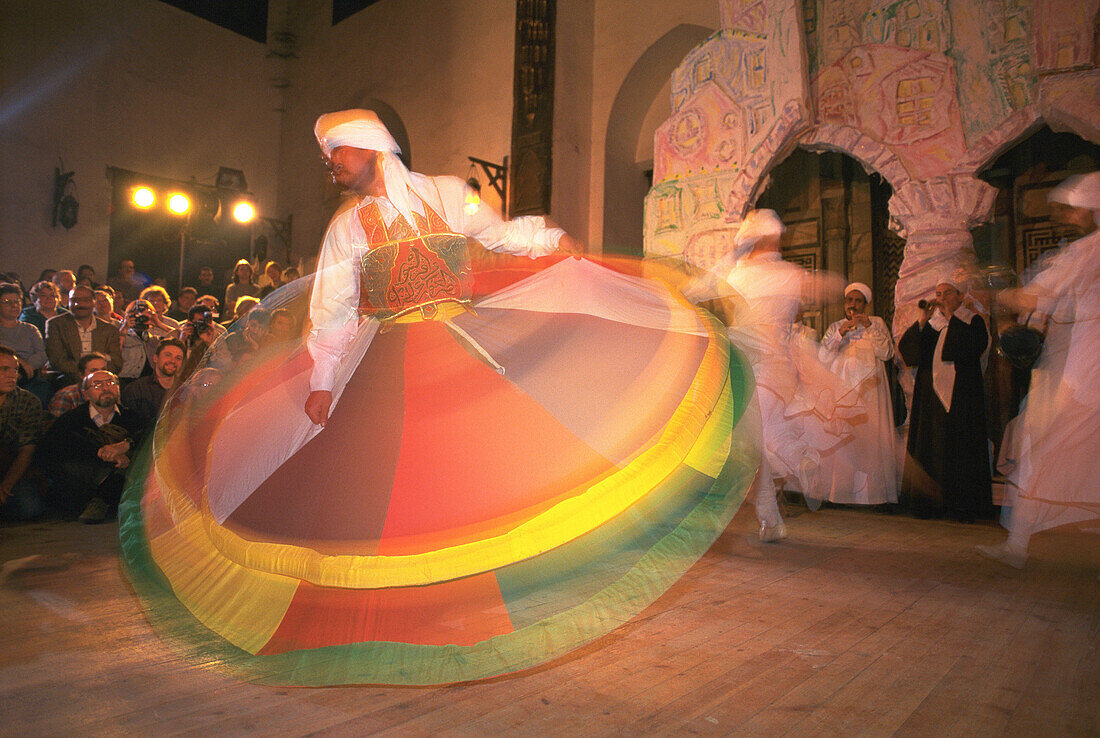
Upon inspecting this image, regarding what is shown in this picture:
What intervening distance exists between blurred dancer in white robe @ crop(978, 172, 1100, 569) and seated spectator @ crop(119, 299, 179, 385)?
20.2 feet

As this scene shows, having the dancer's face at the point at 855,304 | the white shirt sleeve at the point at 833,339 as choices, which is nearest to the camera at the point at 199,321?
the white shirt sleeve at the point at 833,339

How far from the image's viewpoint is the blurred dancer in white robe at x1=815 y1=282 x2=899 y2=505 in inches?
210

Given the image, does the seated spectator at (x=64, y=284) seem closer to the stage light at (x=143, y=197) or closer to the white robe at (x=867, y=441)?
the stage light at (x=143, y=197)

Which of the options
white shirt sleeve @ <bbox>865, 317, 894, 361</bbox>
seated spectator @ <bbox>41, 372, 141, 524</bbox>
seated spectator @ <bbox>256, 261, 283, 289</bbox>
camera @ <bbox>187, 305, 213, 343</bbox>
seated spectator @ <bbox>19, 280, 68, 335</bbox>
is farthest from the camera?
seated spectator @ <bbox>256, 261, 283, 289</bbox>

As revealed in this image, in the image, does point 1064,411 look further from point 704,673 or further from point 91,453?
point 91,453

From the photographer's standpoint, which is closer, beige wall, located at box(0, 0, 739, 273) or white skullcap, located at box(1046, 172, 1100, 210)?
white skullcap, located at box(1046, 172, 1100, 210)

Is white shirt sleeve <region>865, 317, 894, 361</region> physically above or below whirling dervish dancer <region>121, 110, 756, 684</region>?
above

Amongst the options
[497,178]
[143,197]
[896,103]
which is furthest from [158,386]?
[143,197]

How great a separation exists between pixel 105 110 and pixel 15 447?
8235 mm

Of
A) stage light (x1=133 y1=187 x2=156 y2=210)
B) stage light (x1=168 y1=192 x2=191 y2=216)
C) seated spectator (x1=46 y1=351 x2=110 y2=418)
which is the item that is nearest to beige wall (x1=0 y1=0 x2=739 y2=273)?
stage light (x1=133 y1=187 x2=156 y2=210)

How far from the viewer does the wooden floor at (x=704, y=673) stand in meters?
1.64

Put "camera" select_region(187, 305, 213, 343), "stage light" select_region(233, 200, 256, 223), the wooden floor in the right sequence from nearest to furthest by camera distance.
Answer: the wooden floor
"camera" select_region(187, 305, 213, 343)
"stage light" select_region(233, 200, 256, 223)

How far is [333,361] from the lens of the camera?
2246 mm

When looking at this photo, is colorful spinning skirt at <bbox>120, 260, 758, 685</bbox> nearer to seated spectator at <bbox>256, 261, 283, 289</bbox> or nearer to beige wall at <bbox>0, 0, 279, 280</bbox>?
seated spectator at <bbox>256, 261, 283, 289</bbox>
